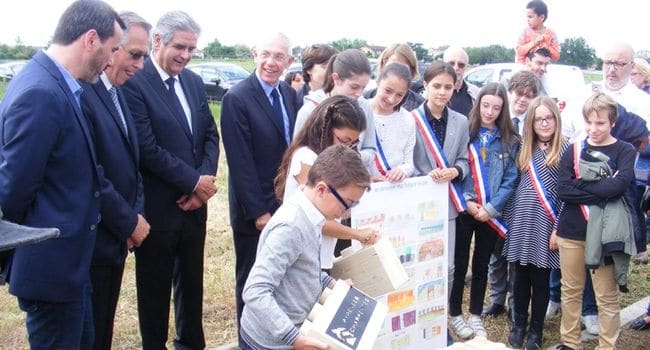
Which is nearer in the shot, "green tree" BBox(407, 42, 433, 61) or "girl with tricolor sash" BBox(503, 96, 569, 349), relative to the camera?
"girl with tricolor sash" BBox(503, 96, 569, 349)

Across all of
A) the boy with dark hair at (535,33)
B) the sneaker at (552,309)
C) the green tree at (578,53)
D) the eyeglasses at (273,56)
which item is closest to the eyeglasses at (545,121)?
the sneaker at (552,309)

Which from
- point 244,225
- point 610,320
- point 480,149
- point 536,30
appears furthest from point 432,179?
point 536,30

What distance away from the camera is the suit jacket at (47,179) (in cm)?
246

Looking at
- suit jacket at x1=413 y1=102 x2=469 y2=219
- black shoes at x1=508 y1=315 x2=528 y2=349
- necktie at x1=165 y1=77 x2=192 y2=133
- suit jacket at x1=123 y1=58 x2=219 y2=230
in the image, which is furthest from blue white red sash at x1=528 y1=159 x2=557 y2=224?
necktie at x1=165 y1=77 x2=192 y2=133

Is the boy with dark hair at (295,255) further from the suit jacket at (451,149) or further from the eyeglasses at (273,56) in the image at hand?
the suit jacket at (451,149)

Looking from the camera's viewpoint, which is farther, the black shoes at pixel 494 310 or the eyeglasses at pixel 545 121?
the black shoes at pixel 494 310

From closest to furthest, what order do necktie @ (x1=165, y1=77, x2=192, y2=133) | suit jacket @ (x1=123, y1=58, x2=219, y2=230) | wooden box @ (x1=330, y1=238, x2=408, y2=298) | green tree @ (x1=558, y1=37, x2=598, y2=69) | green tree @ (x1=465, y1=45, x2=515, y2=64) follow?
wooden box @ (x1=330, y1=238, x2=408, y2=298) → suit jacket @ (x1=123, y1=58, x2=219, y2=230) → necktie @ (x1=165, y1=77, x2=192, y2=133) → green tree @ (x1=558, y1=37, x2=598, y2=69) → green tree @ (x1=465, y1=45, x2=515, y2=64)

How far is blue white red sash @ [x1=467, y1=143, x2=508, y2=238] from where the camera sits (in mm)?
4336

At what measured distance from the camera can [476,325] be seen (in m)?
4.57

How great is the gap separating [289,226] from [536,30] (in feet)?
17.7

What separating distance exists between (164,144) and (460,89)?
9.13 ft

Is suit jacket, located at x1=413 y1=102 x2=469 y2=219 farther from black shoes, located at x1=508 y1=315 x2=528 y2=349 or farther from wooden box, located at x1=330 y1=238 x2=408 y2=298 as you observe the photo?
wooden box, located at x1=330 y1=238 x2=408 y2=298

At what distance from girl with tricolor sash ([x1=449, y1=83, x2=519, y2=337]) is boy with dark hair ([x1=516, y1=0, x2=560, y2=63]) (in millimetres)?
2731

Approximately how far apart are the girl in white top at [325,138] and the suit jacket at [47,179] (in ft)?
3.38
